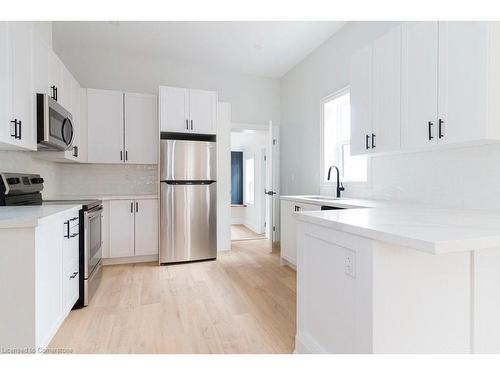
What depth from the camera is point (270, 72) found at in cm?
471

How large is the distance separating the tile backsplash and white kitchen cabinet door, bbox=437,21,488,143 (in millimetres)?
3612

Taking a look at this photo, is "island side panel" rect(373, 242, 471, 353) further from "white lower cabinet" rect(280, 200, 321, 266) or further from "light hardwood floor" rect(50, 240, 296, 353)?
"white lower cabinet" rect(280, 200, 321, 266)

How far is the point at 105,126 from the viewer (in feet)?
12.0

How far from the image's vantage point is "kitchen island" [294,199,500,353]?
112cm

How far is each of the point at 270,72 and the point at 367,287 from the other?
429 centimetres

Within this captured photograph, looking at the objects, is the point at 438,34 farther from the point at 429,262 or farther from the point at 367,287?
the point at 367,287

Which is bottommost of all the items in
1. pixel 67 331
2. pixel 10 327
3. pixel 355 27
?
pixel 67 331

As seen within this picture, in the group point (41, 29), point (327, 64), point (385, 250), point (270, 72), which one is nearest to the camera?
point (385, 250)

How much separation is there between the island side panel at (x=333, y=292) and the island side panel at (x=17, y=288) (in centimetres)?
152

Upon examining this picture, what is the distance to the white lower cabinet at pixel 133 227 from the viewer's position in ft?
11.8

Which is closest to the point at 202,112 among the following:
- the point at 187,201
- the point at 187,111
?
the point at 187,111

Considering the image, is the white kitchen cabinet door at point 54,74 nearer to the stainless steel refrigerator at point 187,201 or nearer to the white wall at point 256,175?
the stainless steel refrigerator at point 187,201

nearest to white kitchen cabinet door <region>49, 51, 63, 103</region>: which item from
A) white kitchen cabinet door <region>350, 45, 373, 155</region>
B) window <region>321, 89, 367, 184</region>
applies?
white kitchen cabinet door <region>350, 45, 373, 155</region>
